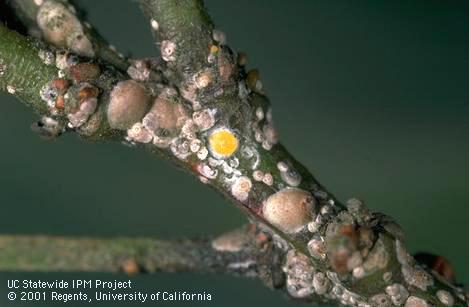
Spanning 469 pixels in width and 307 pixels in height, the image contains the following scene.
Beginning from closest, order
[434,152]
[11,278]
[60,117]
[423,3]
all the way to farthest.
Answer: [60,117], [11,278], [434,152], [423,3]

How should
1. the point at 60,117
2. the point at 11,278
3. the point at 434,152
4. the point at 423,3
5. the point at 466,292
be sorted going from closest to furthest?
the point at 60,117 < the point at 466,292 < the point at 11,278 < the point at 434,152 < the point at 423,3

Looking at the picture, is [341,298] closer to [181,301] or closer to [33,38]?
[33,38]

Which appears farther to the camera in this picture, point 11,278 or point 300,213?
point 11,278

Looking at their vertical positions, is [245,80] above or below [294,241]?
above

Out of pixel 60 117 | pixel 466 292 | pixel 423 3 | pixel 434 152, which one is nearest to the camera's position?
pixel 60 117

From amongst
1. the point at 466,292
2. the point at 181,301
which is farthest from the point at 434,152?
the point at 466,292

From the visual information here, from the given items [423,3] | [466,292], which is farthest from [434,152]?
[466,292]

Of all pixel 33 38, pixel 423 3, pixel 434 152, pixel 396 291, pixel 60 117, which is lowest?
pixel 396 291

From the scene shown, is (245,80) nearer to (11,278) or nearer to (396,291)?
(396,291)

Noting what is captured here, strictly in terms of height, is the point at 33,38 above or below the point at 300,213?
Answer: above
